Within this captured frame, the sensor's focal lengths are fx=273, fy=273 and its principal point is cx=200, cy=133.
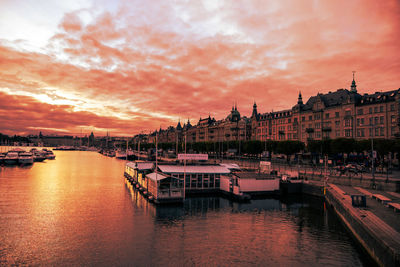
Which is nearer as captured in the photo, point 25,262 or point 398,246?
point 398,246

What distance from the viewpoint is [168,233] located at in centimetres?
3253

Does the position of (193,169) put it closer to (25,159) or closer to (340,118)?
(340,118)

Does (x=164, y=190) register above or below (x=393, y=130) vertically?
below

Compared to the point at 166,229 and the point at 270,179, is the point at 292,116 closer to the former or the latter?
the point at 270,179

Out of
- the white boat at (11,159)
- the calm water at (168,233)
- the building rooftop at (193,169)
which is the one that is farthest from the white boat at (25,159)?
the building rooftop at (193,169)

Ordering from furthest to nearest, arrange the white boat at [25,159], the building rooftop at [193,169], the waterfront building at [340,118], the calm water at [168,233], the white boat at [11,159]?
1. the white boat at [25,159]
2. the white boat at [11,159]
3. the waterfront building at [340,118]
4. the building rooftop at [193,169]
5. the calm water at [168,233]

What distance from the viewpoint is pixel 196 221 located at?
38.2 metres

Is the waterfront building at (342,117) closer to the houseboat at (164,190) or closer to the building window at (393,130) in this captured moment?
the building window at (393,130)

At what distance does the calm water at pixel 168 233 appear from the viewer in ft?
84.0

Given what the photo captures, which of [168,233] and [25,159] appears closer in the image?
[168,233]

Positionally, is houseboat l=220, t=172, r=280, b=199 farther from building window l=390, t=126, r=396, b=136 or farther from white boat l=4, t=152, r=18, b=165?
white boat l=4, t=152, r=18, b=165

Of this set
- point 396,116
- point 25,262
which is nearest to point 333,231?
point 25,262

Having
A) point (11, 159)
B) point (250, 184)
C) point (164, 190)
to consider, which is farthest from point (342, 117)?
point (11, 159)

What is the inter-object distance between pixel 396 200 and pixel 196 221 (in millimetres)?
29214
